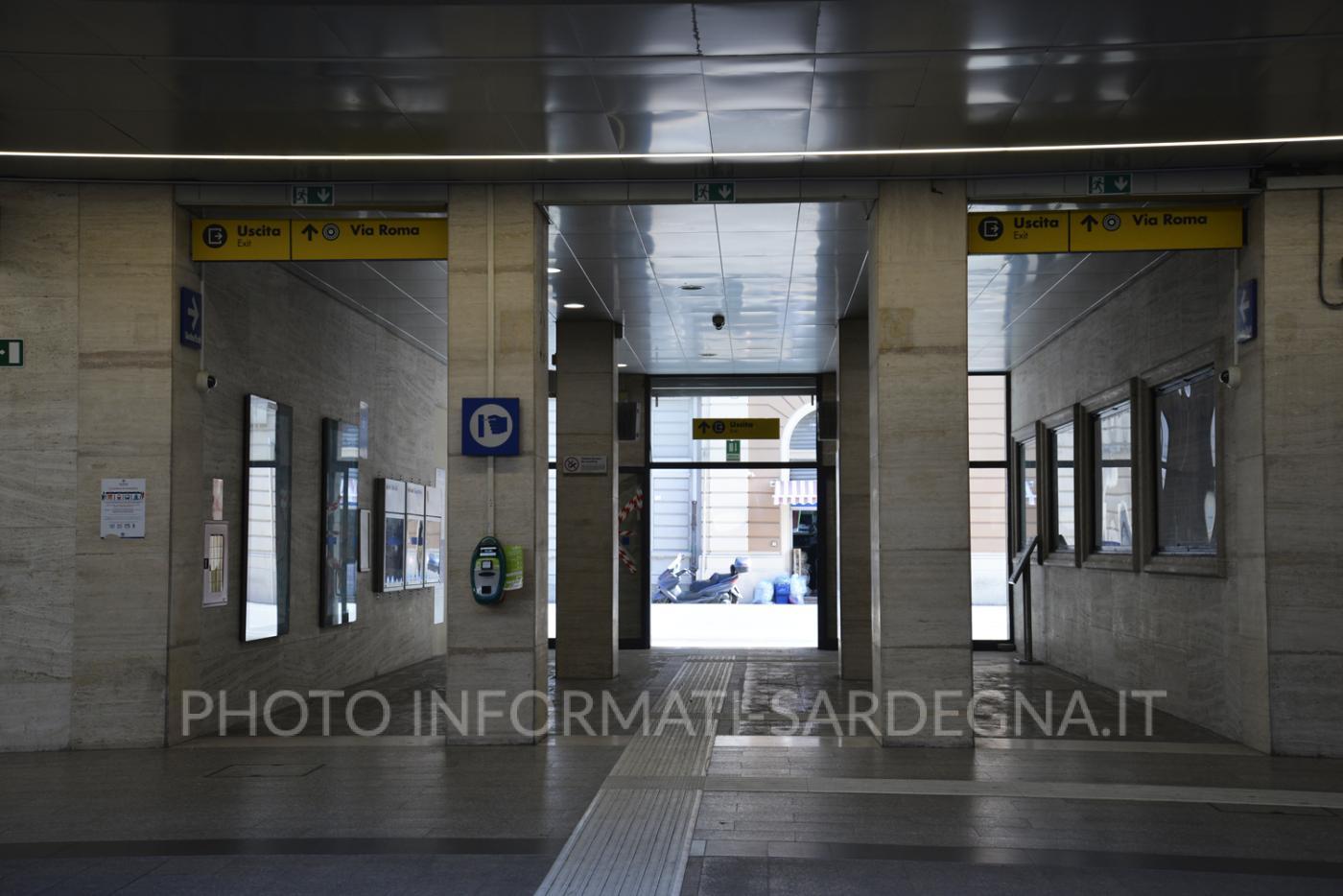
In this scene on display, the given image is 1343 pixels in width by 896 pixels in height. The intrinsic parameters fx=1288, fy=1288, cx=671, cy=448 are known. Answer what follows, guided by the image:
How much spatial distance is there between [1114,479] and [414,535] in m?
7.55

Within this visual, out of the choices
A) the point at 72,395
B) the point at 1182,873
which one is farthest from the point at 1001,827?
the point at 72,395

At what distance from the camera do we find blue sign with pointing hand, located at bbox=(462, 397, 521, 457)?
8453mm

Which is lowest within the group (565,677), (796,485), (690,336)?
(565,677)

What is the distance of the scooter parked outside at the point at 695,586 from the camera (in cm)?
1731

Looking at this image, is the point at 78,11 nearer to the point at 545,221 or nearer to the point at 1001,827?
the point at 545,221

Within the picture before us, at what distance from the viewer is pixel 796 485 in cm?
1719

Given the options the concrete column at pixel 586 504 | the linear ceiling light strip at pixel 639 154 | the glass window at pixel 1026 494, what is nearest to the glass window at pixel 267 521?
the linear ceiling light strip at pixel 639 154

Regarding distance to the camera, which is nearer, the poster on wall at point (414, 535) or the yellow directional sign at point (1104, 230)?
the yellow directional sign at point (1104, 230)

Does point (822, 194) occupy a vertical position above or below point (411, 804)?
above

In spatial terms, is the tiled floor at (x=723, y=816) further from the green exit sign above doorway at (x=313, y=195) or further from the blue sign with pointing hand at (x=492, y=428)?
the green exit sign above doorway at (x=313, y=195)

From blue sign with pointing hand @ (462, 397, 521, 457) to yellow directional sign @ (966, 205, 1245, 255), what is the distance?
3231 mm

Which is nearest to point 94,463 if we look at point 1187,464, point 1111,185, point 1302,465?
point 1111,185

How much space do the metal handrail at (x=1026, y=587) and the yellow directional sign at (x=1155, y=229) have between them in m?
6.91

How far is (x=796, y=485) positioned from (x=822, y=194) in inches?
352
